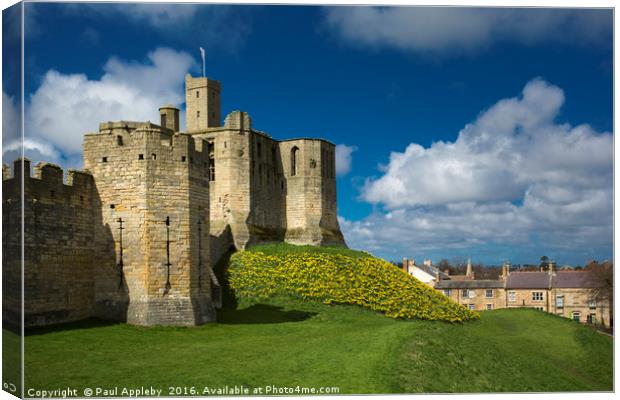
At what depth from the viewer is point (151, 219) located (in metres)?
22.8

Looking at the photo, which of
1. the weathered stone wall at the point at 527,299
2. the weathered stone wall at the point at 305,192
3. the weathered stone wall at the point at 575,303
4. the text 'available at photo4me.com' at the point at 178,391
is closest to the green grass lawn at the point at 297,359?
the text 'available at photo4me.com' at the point at 178,391

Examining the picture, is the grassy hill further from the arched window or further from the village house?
the village house

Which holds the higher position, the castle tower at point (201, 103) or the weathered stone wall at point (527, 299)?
the castle tower at point (201, 103)

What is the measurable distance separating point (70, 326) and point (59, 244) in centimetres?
262

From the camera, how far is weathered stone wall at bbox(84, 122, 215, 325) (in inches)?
892

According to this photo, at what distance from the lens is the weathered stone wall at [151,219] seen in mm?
22656

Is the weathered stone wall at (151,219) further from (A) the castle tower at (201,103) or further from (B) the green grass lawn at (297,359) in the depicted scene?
(A) the castle tower at (201,103)

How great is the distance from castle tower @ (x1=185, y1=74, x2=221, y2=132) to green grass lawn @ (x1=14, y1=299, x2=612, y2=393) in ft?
65.5

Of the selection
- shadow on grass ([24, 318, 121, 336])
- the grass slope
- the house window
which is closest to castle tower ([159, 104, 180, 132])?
the grass slope

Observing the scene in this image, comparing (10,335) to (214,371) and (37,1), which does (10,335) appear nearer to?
(214,371)

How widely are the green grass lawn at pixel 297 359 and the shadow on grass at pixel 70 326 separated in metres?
0.09

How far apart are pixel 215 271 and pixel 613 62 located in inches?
941

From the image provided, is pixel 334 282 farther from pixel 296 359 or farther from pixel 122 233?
pixel 296 359

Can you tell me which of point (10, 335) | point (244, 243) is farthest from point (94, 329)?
point (244, 243)
